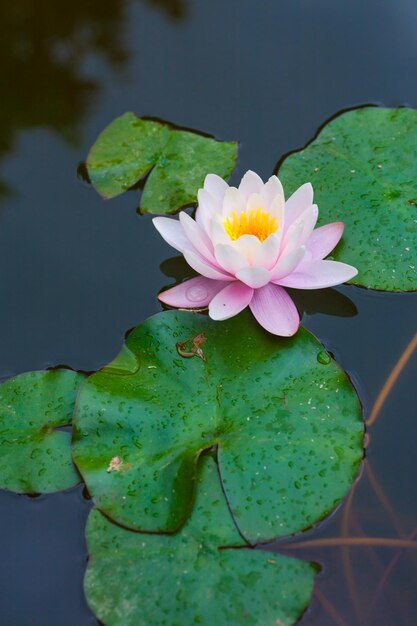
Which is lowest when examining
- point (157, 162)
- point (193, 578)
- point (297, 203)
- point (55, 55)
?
point (193, 578)

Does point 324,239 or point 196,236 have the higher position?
point 196,236

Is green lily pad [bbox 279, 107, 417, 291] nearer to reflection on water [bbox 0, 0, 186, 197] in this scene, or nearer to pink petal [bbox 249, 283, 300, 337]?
pink petal [bbox 249, 283, 300, 337]

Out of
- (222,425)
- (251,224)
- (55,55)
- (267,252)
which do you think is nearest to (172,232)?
(251,224)

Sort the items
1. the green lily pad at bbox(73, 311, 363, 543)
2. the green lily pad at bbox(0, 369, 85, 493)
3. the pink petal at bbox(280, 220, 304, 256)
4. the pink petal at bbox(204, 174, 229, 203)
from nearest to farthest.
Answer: the green lily pad at bbox(73, 311, 363, 543)
the green lily pad at bbox(0, 369, 85, 493)
the pink petal at bbox(280, 220, 304, 256)
the pink petal at bbox(204, 174, 229, 203)

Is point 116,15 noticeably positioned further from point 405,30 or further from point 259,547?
point 259,547

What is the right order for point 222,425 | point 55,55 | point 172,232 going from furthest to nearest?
point 55,55, point 172,232, point 222,425

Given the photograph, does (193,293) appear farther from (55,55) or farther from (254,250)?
(55,55)

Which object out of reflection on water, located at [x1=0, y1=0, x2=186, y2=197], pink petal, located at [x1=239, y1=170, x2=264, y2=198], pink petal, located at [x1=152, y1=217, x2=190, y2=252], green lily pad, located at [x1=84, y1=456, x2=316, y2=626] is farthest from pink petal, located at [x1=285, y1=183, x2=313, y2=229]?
reflection on water, located at [x1=0, y1=0, x2=186, y2=197]
